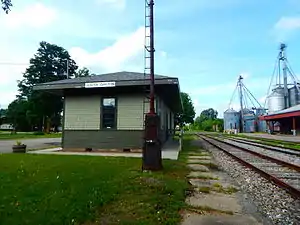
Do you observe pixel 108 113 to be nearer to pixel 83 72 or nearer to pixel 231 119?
pixel 83 72

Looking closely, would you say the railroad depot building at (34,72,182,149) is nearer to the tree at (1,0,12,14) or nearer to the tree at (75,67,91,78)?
the tree at (1,0,12,14)

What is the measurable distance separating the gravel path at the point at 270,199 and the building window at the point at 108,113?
753 centimetres

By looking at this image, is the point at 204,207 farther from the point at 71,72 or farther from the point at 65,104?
the point at 71,72

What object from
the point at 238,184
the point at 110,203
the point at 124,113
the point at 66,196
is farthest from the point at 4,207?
the point at 124,113

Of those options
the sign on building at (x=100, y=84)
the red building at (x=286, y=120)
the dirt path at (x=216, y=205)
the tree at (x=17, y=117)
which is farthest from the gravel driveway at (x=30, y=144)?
the tree at (x=17, y=117)

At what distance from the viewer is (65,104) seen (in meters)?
16.0

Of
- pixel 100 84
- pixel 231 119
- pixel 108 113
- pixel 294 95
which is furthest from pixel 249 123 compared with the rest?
pixel 100 84

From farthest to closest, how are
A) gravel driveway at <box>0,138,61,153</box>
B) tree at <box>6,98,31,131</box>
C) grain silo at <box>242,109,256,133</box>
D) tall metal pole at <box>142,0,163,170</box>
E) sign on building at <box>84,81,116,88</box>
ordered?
grain silo at <box>242,109,256,133</box>, tree at <box>6,98,31,131</box>, gravel driveway at <box>0,138,61,153</box>, sign on building at <box>84,81,116,88</box>, tall metal pole at <box>142,0,163,170</box>

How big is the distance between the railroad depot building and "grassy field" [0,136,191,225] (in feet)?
22.4

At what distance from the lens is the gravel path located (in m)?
4.66

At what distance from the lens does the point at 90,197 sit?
5160mm

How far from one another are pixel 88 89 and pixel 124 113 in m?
2.31

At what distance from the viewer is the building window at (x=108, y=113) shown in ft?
50.1

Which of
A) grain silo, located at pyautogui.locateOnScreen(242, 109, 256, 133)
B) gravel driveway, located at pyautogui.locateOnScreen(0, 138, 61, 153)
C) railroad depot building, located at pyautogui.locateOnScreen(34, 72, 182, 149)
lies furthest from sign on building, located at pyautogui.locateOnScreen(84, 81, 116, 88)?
grain silo, located at pyautogui.locateOnScreen(242, 109, 256, 133)
